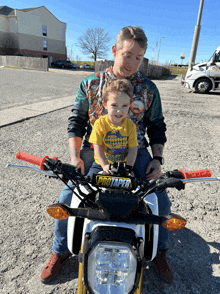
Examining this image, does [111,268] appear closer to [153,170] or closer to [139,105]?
[153,170]

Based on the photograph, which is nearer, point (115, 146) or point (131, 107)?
point (115, 146)

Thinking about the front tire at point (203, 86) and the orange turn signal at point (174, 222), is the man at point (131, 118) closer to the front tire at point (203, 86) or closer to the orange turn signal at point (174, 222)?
the orange turn signal at point (174, 222)

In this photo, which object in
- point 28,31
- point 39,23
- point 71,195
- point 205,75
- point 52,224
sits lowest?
point 52,224

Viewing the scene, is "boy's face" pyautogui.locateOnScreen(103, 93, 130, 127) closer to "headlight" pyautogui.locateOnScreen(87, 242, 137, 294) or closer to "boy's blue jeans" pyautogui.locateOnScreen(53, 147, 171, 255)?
"boy's blue jeans" pyautogui.locateOnScreen(53, 147, 171, 255)

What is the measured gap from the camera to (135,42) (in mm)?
1764

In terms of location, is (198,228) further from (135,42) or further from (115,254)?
(135,42)

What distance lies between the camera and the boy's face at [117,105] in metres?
1.59

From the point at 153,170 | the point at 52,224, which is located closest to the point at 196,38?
the point at 153,170

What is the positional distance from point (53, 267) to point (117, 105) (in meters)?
1.30

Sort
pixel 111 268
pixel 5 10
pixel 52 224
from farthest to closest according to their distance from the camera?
pixel 5 10, pixel 52 224, pixel 111 268

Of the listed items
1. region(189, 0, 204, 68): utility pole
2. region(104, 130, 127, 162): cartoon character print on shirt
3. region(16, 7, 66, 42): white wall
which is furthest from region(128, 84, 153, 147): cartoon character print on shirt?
region(16, 7, 66, 42): white wall

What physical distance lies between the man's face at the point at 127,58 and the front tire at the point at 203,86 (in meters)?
11.2

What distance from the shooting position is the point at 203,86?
11.9 meters

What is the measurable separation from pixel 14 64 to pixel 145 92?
1228 inches
